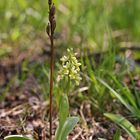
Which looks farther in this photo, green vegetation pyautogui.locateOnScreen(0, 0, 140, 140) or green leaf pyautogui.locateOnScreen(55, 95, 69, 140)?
green vegetation pyautogui.locateOnScreen(0, 0, 140, 140)

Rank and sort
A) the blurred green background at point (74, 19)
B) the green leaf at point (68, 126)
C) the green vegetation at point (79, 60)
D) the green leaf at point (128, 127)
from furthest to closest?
the blurred green background at point (74, 19), the green vegetation at point (79, 60), the green leaf at point (128, 127), the green leaf at point (68, 126)

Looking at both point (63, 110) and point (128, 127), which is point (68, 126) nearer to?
point (63, 110)

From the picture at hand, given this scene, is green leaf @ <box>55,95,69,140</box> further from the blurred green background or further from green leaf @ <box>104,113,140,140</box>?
the blurred green background

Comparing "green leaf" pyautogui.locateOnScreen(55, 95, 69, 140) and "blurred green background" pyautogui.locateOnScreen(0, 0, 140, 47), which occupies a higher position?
"blurred green background" pyautogui.locateOnScreen(0, 0, 140, 47)

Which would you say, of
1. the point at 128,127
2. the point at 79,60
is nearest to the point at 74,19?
the point at 79,60

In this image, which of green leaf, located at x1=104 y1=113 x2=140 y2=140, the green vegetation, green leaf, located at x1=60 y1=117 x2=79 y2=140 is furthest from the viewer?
the green vegetation

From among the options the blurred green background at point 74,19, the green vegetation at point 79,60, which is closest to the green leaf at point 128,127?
the green vegetation at point 79,60

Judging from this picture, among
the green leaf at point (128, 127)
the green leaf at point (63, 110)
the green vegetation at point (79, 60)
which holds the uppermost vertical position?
the green vegetation at point (79, 60)

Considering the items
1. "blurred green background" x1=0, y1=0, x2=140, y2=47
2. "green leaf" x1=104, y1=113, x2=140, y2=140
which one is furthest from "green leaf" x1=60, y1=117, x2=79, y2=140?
"blurred green background" x1=0, y1=0, x2=140, y2=47

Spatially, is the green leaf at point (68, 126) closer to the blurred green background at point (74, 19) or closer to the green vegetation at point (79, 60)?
the green vegetation at point (79, 60)

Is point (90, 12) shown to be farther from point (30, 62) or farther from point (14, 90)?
point (14, 90)

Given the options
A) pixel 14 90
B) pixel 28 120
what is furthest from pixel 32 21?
pixel 28 120
